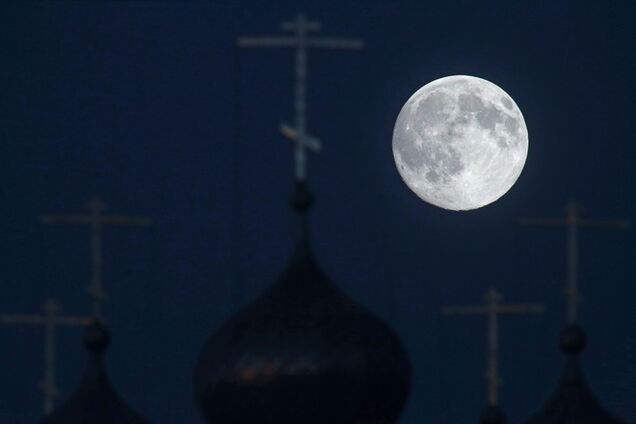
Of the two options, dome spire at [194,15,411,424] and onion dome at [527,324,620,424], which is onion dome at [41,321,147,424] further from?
onion dome at [527,324,620,424]

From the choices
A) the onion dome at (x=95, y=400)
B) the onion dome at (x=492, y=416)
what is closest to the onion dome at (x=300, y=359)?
the onion dome at (x=95, y=400)

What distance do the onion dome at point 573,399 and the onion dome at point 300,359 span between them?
7.63 feet

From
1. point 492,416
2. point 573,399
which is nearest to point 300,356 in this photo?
point 492,416

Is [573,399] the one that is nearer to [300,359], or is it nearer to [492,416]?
[492,416]

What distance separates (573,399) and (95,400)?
6.28m

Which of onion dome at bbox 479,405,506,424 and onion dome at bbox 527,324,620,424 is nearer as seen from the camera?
onion dome at bbox 479,405,506,424

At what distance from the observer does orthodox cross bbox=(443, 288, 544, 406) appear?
39.8 meters

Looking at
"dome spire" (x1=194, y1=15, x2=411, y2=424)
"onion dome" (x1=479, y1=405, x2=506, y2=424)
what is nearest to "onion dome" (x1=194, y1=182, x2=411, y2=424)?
"dome spire" (x1=194, y1=15, x2=411, y2=424)

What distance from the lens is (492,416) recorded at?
3925 centimetres

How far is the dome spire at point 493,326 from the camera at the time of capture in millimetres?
39312

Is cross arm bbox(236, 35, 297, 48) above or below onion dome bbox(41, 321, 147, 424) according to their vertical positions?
above

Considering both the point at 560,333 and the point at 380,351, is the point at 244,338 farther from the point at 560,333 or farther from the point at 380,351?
the point at 560,333

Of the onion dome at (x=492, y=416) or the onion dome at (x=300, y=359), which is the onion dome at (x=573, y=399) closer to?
the onion dome at (x=492, y=416)

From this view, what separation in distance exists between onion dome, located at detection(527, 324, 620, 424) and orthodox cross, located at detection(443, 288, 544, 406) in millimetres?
1222
